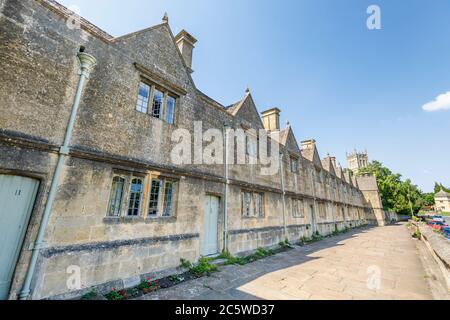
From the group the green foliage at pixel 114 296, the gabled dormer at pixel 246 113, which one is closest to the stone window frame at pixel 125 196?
the green foliage at pixel 114 296

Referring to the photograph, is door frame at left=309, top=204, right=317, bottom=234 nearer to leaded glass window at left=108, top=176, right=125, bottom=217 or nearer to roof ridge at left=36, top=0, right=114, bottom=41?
leaded glass window at left=108, top=176, right=125, bottom=217

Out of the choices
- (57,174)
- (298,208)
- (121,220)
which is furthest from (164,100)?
(298,208)

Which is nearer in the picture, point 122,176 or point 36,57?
point 36,57

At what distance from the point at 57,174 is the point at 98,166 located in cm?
90

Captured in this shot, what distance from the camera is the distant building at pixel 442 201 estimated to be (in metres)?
89.0

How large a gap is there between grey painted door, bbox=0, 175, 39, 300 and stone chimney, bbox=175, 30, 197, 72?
26.9 feet

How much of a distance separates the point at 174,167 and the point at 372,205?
46.8 m

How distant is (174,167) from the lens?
23.8 feet

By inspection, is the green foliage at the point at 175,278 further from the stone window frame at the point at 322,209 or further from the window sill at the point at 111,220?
the stone window frame at the point at 322,209

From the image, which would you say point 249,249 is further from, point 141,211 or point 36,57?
point 36,57

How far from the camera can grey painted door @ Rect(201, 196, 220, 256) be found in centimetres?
838

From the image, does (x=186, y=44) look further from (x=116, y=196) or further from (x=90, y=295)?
(x=90, y=295)

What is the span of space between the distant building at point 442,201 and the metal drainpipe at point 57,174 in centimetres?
13331

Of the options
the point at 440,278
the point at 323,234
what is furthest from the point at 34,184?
the point at 323,234
